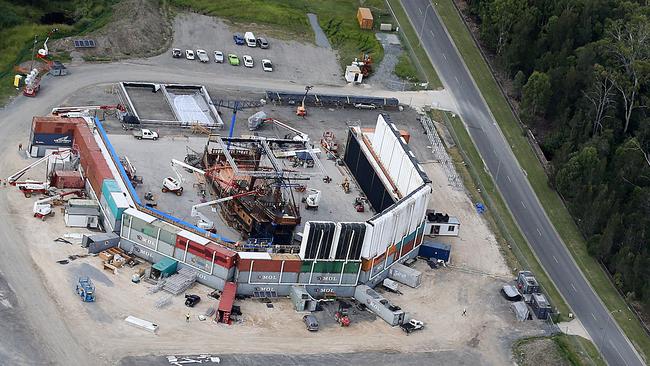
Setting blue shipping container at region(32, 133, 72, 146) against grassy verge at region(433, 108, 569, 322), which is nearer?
grassy verge at region(433, 108, 569, 322)

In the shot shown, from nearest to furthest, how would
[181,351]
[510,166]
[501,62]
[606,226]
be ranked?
[181,351], [606,226], [510,166], [501,62]

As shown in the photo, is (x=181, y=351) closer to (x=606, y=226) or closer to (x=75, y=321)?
(x=75, y=321)

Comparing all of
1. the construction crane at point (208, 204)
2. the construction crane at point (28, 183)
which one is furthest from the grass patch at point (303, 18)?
the construction crane at point (28, 183)

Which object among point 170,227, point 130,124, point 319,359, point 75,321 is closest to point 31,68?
point 130,124

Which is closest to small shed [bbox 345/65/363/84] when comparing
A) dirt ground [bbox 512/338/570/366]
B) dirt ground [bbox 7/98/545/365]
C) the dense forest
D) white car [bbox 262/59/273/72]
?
white car [bbox 262/59/273/72]

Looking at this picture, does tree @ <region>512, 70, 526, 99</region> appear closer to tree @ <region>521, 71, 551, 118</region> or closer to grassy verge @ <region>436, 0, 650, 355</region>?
grassy verge @ <region>436, 0, 650, 355</region>

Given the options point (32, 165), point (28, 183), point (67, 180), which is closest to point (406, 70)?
point (67, 180)

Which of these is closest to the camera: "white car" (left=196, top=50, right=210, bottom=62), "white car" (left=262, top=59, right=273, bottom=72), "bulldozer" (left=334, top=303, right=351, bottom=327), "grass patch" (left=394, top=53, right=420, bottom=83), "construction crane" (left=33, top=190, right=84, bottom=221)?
"bulldozer" (left=334, top=303, right=351, bottom=327)
